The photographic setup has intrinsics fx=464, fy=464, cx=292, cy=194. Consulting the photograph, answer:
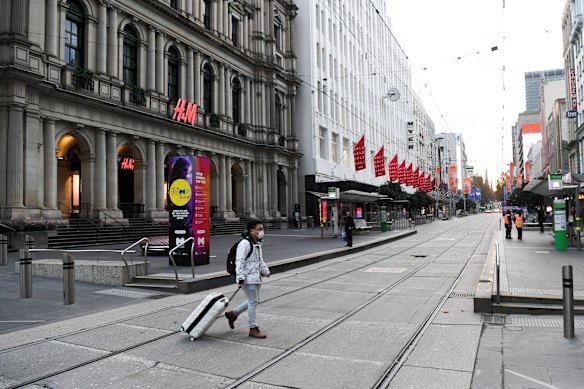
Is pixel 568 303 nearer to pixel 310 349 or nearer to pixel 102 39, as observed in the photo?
pixel 310 349

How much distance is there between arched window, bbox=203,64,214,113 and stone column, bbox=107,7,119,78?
10.1 m

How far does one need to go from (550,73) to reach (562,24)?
137 metres

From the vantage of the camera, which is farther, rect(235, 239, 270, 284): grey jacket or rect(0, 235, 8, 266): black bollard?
rect(0, 235, 8, 266): black bollard

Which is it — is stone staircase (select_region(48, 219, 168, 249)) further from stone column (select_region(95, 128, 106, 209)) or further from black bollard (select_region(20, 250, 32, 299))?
black bollard (select_region(20, 250, 32, 299))

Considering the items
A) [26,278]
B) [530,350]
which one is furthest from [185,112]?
[530,350]

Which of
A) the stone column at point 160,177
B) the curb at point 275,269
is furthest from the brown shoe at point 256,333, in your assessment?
the stone column at point 160,177

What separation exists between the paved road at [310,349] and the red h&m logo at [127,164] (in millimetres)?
22386

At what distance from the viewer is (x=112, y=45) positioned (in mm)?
26891

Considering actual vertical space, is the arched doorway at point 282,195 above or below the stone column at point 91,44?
below

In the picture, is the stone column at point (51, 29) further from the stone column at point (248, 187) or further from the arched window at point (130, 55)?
the stone column at point (248, 187)

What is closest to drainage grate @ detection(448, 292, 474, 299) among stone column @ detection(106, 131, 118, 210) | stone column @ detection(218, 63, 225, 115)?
stone column @ detection(106, 131, 118, 210)

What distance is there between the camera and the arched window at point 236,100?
133ft

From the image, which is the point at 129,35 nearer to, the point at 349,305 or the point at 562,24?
the point at 349,305

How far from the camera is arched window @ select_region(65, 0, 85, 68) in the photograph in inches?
985
